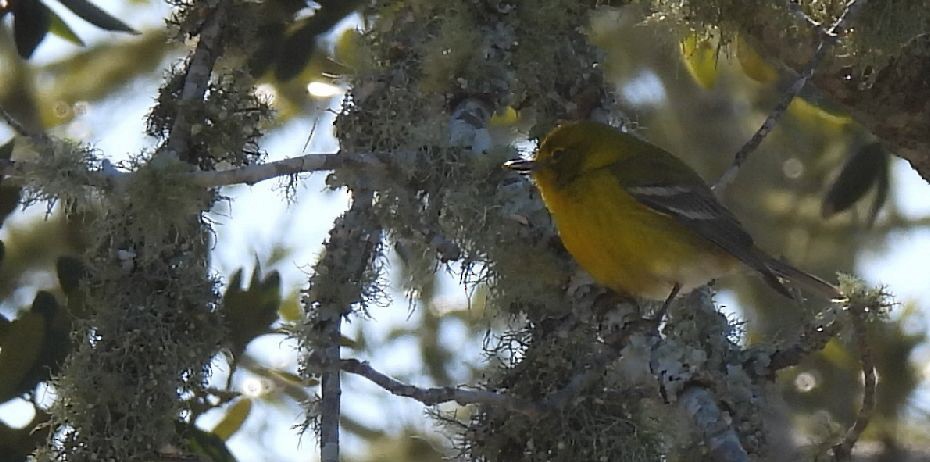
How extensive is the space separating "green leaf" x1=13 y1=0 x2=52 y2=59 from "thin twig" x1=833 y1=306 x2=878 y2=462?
73.4 inches

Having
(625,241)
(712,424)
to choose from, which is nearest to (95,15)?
(625,241)

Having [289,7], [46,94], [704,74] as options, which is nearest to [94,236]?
[289,7]

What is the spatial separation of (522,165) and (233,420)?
3.62 ft

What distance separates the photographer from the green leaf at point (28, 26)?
2.92 meters

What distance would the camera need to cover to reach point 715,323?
2611 millimetres

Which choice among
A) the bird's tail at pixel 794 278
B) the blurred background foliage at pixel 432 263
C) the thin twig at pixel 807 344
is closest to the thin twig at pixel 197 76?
the blurred background foliage at pixel 432 263

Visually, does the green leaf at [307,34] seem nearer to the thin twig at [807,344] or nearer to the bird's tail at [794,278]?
the bird's tail at [794,278]

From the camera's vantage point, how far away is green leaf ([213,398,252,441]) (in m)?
3.19

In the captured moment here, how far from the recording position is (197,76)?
8.20ft

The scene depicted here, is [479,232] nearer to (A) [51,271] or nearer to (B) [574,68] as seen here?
(B) [574,68]

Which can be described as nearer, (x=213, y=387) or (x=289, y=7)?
(x=213, y=387)

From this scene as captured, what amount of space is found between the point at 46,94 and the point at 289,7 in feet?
5.30

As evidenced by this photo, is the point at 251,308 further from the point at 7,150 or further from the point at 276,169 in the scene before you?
the point at 276,169

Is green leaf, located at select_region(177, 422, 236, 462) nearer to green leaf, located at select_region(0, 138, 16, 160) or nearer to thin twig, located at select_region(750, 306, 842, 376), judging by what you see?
green leaf, located at select_region(0, 138, 16, 160)
